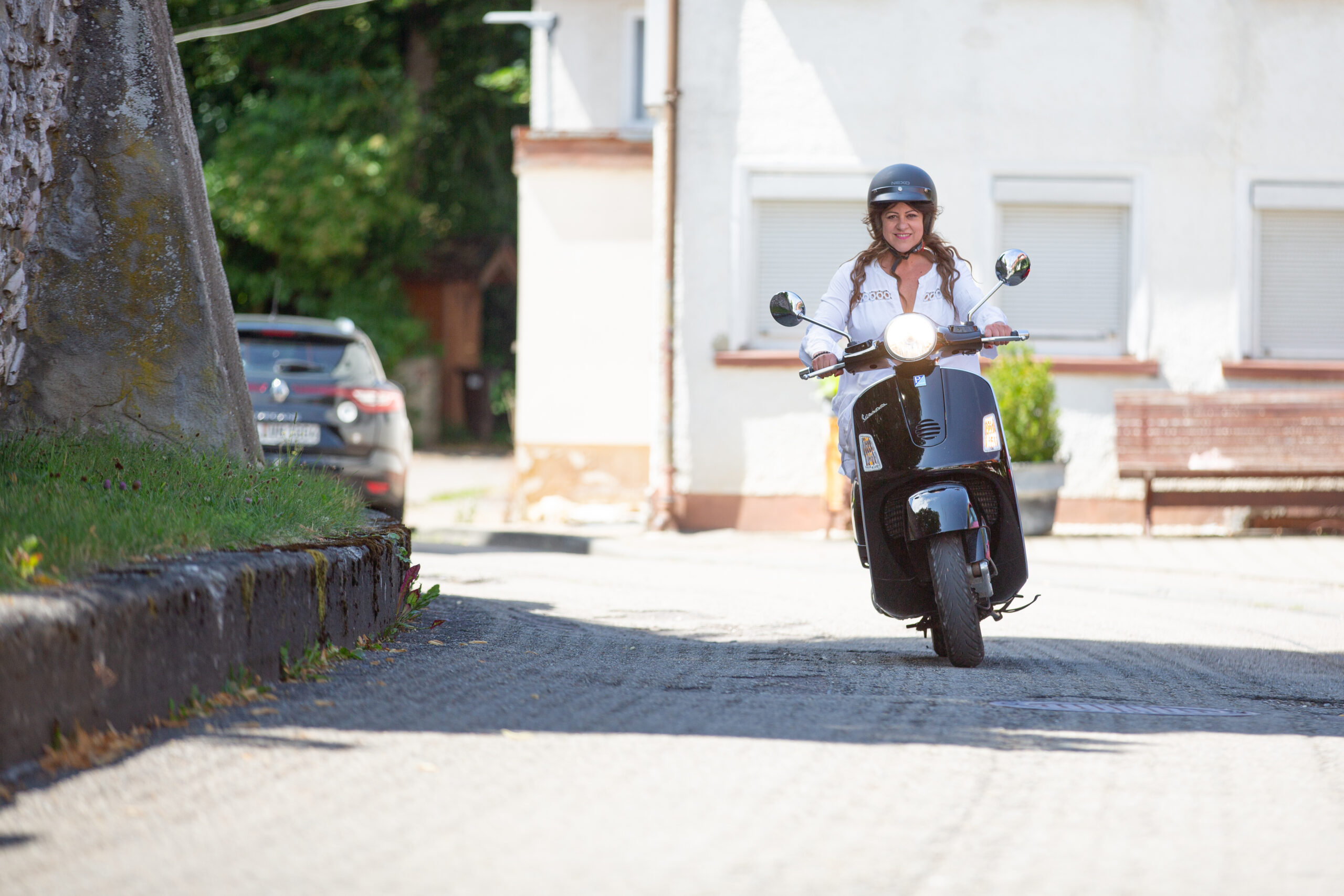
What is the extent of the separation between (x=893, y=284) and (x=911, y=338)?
68 centimetres

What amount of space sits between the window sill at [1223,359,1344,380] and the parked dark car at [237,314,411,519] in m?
7.03

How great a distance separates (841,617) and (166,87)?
3923 millimetres

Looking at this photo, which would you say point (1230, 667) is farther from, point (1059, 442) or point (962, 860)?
point (1059, 442)

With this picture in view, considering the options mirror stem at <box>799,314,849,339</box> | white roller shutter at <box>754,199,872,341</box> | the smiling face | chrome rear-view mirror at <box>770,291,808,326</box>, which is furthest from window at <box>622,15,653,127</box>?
chrome rear-view mirror at <box>770,291,808,326</box>

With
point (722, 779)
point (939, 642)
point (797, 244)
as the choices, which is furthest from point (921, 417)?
point (797, 244)

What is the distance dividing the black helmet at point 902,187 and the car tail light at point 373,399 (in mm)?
6321

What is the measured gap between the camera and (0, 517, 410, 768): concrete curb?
359cm

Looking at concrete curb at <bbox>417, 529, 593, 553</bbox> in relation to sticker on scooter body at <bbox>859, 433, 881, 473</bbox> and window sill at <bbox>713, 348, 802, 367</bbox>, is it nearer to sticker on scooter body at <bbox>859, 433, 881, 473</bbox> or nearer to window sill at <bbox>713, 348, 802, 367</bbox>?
window sill at <bbox>713, 348, 802, 367</bbox>

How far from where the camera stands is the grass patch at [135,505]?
4.23m

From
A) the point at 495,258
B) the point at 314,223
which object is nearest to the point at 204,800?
the point at 314,223

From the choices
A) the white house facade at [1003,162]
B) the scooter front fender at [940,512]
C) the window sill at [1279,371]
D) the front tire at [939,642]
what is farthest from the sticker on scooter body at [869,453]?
the window sill at [1279,371]

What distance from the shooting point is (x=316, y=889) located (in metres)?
2.93

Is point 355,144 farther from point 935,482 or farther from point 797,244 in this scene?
point 935,482

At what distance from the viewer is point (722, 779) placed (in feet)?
12.6
